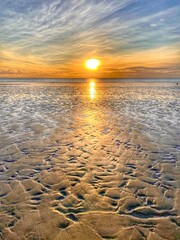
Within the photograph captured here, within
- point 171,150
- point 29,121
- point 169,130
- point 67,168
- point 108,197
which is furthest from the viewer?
point 29,121

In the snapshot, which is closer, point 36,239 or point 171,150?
point 36,239

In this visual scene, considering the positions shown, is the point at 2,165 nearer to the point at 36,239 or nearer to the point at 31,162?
the point at 31,162

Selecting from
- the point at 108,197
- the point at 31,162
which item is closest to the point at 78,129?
the point at 31,162

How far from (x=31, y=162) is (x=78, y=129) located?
15.7ft

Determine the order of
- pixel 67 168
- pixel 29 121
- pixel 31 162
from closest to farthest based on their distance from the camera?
pixel 67 168 < pixel 31 162 < pixel 29 121

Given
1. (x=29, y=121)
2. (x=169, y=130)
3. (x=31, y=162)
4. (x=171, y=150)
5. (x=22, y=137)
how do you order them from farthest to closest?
(x=29, y=121) → (x=169, y=130) → (x=22, y=137) → (x=171, y=150) → (x=31, y=162)

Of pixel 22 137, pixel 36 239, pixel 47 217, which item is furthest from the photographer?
pixel 22 137

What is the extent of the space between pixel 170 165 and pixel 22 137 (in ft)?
23.8

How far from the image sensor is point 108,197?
510 centimetres

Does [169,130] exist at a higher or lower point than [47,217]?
higher

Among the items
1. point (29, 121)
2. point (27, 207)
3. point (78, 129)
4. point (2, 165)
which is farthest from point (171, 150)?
point (29, 121)

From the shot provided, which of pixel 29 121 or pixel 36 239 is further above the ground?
pixel 29 121

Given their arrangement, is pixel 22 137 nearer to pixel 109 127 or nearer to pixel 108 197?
pixel 109 127

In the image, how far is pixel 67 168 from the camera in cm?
671
